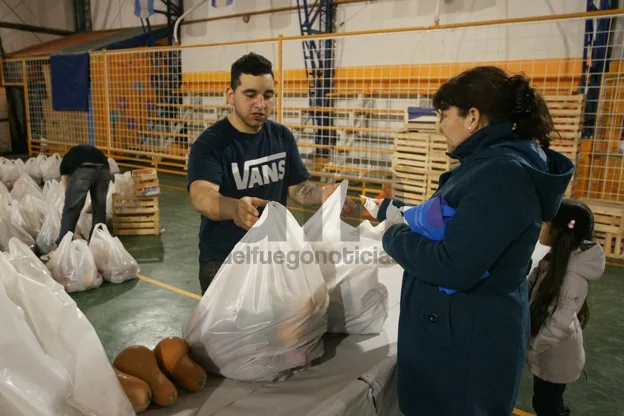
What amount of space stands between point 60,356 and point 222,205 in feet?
2.61

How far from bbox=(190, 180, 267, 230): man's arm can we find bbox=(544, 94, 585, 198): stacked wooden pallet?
5015mm

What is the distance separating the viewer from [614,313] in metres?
3.66

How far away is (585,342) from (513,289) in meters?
2.39

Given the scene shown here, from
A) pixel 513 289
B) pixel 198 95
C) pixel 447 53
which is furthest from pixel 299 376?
pixel 198 95

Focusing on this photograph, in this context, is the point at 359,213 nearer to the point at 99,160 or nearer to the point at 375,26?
the point at 99,160

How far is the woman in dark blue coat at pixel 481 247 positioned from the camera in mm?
1158

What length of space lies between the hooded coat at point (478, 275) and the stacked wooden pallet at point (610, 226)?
4.45 metres

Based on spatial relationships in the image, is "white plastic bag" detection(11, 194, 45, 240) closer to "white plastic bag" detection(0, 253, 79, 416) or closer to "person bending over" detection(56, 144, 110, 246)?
"person bending over" detection(56, 144, 110, 246)

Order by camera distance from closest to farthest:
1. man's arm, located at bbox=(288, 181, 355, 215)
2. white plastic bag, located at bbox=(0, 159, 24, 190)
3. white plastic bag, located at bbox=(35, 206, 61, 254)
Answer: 1. man's arm, located at bbox=(288, 181, 355, 215)
2. white plastic bag, located at bbox=(35, 206, 61, 254)
3. white plastic bag, located at bbox=(0, 159, 24, 190)

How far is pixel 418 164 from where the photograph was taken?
6.62m

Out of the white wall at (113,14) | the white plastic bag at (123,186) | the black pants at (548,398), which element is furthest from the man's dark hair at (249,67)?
the white wall at (113,14)

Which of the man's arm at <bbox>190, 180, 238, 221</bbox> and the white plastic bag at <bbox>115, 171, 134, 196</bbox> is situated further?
the white plastic bag at <bbox>115, 171, 134, 196</bbox>

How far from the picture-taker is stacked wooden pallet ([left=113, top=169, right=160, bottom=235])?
5551 millimetres

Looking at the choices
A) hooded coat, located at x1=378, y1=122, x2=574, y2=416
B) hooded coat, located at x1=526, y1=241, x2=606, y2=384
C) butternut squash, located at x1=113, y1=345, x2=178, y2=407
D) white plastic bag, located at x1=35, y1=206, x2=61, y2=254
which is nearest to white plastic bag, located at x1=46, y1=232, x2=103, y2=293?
white plastic bag, located at x1=35, y1=206, x2=61, y2=254
